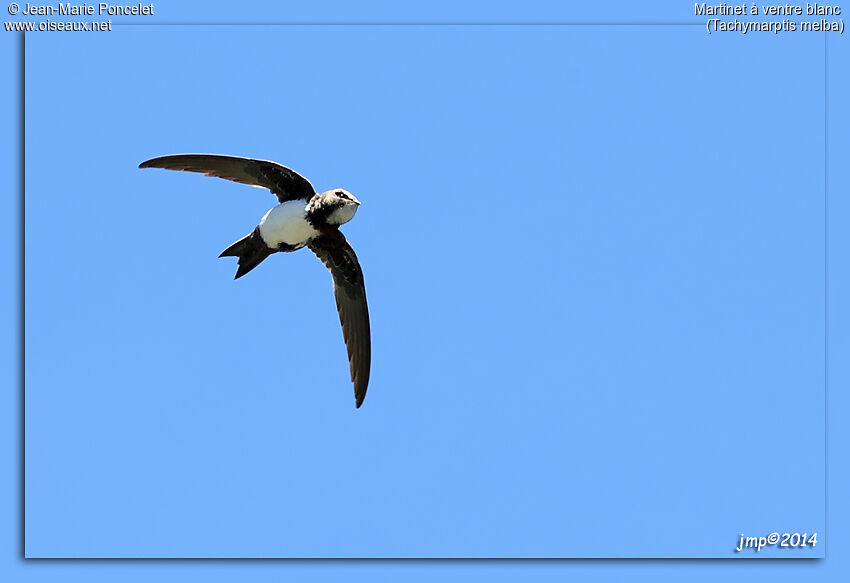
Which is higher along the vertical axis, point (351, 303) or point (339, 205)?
point (339, 205)

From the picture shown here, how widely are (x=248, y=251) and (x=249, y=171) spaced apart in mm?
771

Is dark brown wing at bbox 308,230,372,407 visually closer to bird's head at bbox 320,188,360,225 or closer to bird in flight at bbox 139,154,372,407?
bird in flight at bbox 139,154,372,407

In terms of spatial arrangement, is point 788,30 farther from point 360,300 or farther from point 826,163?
point 360,300

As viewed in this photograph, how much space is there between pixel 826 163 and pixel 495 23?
130 inches

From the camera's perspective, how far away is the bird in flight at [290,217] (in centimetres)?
1258

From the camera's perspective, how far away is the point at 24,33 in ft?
41.9

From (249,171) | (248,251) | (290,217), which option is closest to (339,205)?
(290,217)

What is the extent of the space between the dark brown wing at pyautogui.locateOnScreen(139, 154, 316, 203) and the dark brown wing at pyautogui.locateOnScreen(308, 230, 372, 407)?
69 cm

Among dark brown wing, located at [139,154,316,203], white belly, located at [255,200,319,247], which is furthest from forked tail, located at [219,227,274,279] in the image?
dark brown wing, located at [139,154,316,203]

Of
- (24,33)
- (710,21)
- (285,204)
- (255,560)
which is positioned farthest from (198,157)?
(710,21)

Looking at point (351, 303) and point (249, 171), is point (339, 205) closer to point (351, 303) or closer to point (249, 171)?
point (249, 171)

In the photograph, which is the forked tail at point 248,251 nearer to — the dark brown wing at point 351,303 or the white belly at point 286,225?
the white belly at point 286,225

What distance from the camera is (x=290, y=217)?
41.8 ft

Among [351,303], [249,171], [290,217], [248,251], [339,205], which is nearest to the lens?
[339,205]
